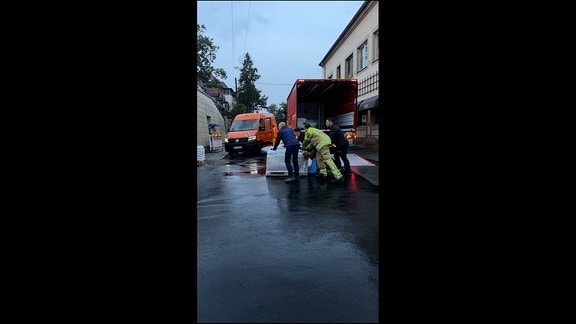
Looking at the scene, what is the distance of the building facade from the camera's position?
21891mm

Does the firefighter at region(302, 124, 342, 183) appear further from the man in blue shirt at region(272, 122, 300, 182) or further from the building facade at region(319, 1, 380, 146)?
the building facade at region(319, 1, 380, 146)

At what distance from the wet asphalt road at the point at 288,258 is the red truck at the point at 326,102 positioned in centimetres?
969

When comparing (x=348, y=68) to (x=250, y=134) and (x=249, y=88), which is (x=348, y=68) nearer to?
(x=250, y=134)

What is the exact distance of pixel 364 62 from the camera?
977 inches

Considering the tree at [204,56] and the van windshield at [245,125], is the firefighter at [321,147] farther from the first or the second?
the tree at [204,56]

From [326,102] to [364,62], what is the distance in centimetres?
651

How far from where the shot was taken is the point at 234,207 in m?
6.90

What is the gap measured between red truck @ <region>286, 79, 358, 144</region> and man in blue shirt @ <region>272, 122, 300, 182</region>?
687 centimetres

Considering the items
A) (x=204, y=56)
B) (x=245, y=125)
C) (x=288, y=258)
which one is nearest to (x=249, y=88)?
(x=204, y=56)

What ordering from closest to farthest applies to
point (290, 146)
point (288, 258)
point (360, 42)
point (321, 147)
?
point (288, 258) → point (321, 147) → point (290, 146) → point (360, 42)

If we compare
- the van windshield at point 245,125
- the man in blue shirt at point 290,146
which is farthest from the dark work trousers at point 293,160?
the van windshield at point 245,125

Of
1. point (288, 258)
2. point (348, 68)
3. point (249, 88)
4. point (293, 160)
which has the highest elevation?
point (249, 88)
